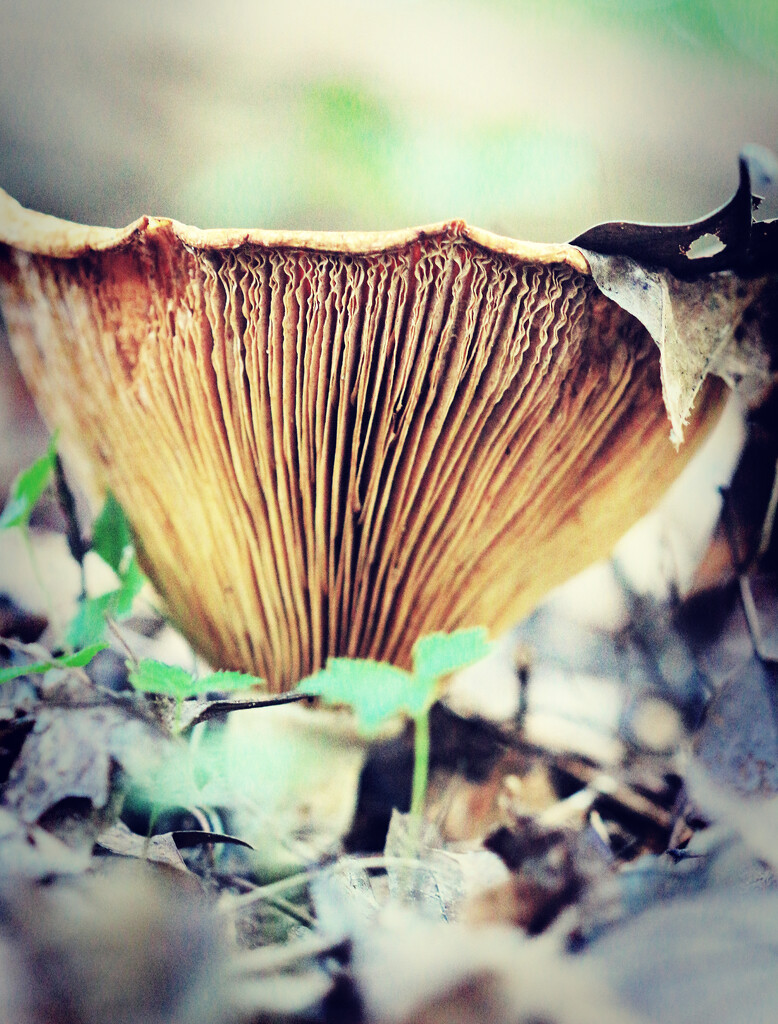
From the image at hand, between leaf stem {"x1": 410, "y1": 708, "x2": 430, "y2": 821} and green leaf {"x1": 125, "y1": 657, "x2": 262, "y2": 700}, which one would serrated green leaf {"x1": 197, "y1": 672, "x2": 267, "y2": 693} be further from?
leaf stem {"x1": 410, "y1": 708, "x2": 430, "y2": 821}

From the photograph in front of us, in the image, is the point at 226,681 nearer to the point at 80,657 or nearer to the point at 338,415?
the point at 80,657

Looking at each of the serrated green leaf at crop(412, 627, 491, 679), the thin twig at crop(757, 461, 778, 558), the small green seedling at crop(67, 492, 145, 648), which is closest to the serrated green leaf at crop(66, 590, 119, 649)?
the small green seedling at crop(67, 492, 145, 648)

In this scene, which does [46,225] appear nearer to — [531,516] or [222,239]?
[222,239]

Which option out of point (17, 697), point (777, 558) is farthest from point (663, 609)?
point (17, 697)

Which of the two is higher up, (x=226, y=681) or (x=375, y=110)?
(x=375, y=110)

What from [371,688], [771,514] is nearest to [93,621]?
[371,688]

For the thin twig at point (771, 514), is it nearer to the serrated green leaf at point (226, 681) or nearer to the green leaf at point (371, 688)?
the green leaf at point (371, 688)

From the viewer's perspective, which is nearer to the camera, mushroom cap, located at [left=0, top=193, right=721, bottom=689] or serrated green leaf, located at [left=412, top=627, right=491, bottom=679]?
mushroom cap, located at [left=0, top=193, right=721, bottom=689]
